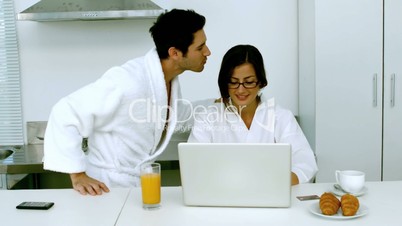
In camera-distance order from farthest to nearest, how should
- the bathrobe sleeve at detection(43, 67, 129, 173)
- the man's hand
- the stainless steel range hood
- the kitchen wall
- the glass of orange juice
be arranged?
1. the kitchen wall
2. the stainless steel range hood
3. the bathrobe sleeve at detection(43, 67, 129, 173)
4. the man's hand
5. the glass of orange juice

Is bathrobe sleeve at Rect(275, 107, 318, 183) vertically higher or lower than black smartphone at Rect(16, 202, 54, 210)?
higher

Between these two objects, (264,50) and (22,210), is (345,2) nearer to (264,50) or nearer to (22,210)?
(264,50)

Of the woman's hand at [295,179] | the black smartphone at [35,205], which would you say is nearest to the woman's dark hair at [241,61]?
the woman's hand at [295,179]

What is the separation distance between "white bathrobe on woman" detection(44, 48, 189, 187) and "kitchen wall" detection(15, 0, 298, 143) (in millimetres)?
946

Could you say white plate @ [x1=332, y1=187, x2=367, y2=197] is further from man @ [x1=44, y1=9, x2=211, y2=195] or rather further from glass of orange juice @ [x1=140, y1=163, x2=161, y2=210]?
man @ [x1=44, y1=9, x2=211, y2=195]

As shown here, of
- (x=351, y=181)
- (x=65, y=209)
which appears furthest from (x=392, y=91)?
(x=65, y=209)

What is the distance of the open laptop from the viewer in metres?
1.37

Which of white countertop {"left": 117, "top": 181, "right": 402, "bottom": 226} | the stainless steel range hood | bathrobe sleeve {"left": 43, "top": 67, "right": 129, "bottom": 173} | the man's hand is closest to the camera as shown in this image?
white countertop {"left": 117, "top": 181, "right": 402, "bottom": 226}

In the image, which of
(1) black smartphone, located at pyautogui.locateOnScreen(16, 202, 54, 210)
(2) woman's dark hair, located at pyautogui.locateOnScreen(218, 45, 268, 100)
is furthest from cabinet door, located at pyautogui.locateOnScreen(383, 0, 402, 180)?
(1) black smartphone, located at pyautogui.locateOnScreen(16, 202, 54, 210)

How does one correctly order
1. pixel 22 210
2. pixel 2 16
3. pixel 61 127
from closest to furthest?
pixel 22 210
pixel 61 127
pixel 2 16

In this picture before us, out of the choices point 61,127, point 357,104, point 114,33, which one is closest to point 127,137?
point 61,127

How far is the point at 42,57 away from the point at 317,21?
1719 mm

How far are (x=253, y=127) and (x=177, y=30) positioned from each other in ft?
1.81

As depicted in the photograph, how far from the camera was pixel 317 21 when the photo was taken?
2619mm
